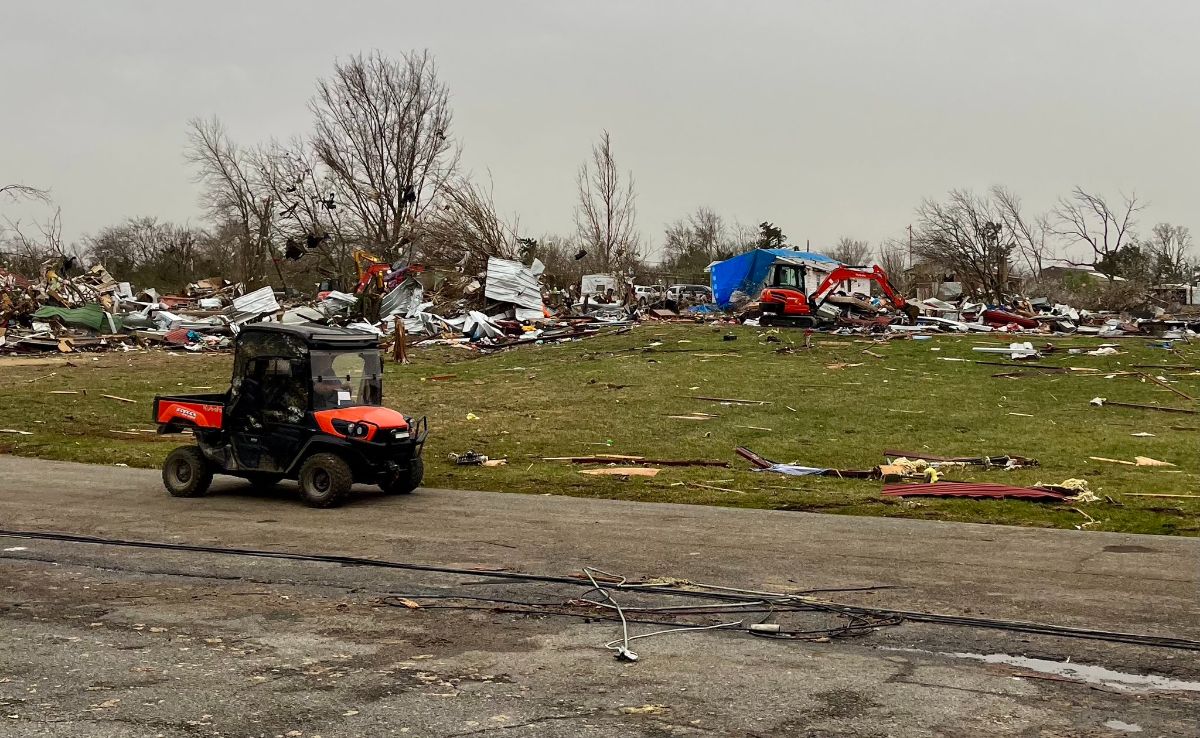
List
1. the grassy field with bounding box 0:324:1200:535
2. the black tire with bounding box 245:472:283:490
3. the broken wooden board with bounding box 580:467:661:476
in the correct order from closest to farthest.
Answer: the black tire with bounding box 245:472:283:490, the grassy field with bounding box 0:324:1200:535, the broken wooden board with bounding box 580:467:661:476

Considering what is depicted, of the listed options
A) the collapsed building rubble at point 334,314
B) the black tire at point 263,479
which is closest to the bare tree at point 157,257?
the collapsed building rubble at point 334,314

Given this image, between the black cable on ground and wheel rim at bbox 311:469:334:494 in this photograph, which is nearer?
the black cable on ground

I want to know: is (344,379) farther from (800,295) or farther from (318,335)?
(800,295)

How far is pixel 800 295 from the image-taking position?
42562 mm

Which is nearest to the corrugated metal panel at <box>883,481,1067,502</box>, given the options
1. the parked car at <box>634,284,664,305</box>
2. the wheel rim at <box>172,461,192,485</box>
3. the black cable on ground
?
the black cable on ground

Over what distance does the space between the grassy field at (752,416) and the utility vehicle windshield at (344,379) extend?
2.60 metres

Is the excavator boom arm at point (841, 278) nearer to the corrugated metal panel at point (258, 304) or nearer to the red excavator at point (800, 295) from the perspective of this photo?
the red excavator at point (800, 295)

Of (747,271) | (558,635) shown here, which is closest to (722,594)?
(558,635)

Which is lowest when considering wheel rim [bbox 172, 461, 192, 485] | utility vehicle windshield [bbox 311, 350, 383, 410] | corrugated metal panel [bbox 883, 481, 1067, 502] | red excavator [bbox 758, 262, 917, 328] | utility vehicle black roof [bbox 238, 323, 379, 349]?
corrugated metal panel [bbox 883, 481, 1067, 502]

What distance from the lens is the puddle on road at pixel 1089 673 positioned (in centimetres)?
657

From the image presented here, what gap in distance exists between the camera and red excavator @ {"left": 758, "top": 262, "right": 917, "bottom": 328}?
41.8m

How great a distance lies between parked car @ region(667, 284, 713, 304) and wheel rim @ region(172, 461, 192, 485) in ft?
139

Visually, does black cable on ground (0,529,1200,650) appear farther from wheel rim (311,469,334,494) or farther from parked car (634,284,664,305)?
parked car (634,284,664,305)

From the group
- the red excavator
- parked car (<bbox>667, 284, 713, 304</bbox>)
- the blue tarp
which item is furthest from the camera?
parked car (<bbox>667, 284, 713, 304</bbox>)
